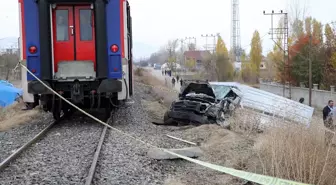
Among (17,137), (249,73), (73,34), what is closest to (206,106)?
(73,34)

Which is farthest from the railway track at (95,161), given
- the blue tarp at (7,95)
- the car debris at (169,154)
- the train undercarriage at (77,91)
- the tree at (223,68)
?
the tree at (223,68)

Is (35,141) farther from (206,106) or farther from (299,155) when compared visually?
(206,106)

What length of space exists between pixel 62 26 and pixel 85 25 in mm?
583

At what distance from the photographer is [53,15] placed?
36.3 ft

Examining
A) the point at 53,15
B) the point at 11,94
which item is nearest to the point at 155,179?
→ the point at 53,15

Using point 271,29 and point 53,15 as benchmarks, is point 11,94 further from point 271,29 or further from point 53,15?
point 271,29

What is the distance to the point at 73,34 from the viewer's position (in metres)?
11.1

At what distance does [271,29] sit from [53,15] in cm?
4115

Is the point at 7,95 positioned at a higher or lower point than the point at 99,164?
higher

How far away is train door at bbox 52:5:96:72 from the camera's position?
11.1 meters

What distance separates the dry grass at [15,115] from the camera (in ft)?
45.3

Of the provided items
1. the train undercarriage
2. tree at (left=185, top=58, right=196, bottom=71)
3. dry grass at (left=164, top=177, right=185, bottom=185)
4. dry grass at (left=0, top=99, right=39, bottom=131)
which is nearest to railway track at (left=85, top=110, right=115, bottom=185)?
dry grass at (left=164, top=177, right=185, bottom=185)

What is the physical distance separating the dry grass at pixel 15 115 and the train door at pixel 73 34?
3.12m

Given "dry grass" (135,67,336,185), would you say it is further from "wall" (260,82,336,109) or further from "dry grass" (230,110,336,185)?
"wall" (260,82,336,109)
